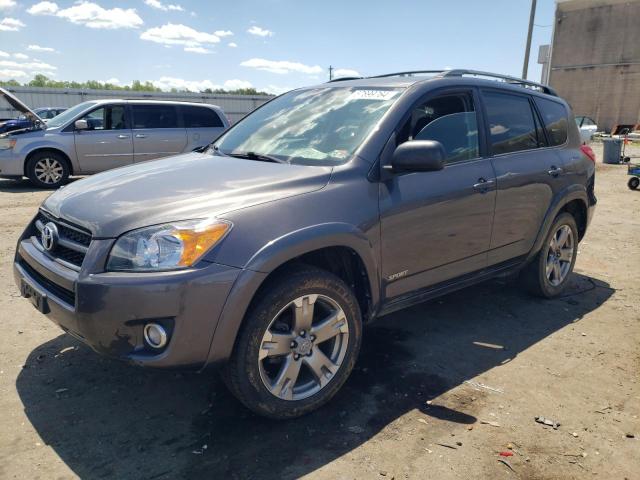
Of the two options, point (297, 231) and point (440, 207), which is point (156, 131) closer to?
point (440, 207)

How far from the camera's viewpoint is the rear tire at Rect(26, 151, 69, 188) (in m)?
10.3

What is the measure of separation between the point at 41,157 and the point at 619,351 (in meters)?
10.2

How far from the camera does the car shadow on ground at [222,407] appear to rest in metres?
2.55

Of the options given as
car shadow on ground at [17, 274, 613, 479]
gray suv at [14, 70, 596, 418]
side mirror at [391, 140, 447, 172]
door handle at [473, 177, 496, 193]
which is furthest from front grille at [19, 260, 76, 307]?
door handle at [473, 177, 496, 193]

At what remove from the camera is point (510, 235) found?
162 inches

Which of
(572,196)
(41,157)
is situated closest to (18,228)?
(41,157)

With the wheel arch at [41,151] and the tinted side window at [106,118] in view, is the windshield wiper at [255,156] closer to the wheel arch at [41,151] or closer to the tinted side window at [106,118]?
the tinted side window at [106,118]

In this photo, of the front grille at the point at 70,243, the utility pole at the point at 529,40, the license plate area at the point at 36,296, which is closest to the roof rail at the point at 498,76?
the front grille at the point at 70,243

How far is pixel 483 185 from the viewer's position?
373 cm

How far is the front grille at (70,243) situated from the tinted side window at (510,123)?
9.33 feet

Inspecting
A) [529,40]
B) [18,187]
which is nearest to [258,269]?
[18,187]

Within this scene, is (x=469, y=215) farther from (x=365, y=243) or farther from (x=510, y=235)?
(x=365, y=243)

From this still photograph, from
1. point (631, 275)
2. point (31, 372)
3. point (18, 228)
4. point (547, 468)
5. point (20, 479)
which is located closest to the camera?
point (20, 479)

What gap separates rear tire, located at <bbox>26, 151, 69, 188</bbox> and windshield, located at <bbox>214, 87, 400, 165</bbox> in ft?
25.0
